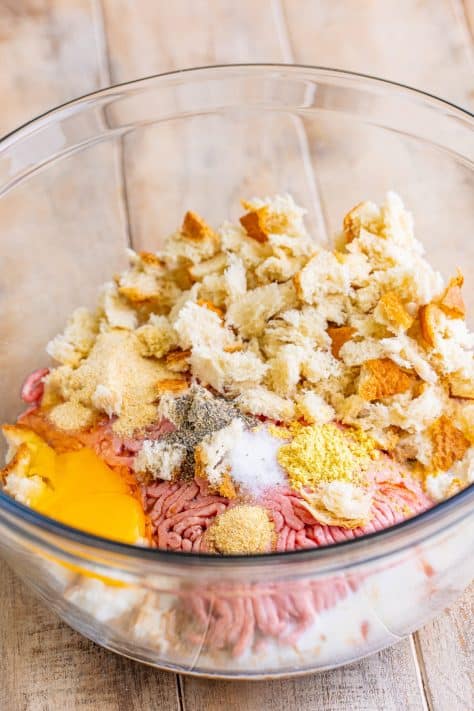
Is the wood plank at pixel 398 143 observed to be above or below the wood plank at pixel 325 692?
above

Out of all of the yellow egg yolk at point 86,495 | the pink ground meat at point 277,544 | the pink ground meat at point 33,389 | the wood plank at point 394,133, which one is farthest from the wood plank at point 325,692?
the wood plank at point 394,133

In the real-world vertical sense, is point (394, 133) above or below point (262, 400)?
above

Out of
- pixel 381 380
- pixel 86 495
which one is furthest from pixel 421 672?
pixel 86 495

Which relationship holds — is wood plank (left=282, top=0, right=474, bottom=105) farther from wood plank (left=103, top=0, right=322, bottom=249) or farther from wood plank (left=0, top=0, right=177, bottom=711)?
wood plank (left=0, top=0, right=177, bottom=711)

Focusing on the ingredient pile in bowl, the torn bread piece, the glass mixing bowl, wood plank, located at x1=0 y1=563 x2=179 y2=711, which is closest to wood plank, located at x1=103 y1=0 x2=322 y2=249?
the glass mixing bowl

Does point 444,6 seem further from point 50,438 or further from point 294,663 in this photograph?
point 294,663

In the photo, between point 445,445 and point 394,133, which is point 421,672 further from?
point 394,133

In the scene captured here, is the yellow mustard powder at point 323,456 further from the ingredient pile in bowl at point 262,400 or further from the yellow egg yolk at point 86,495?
the yellow egg yolk at point 86,495
